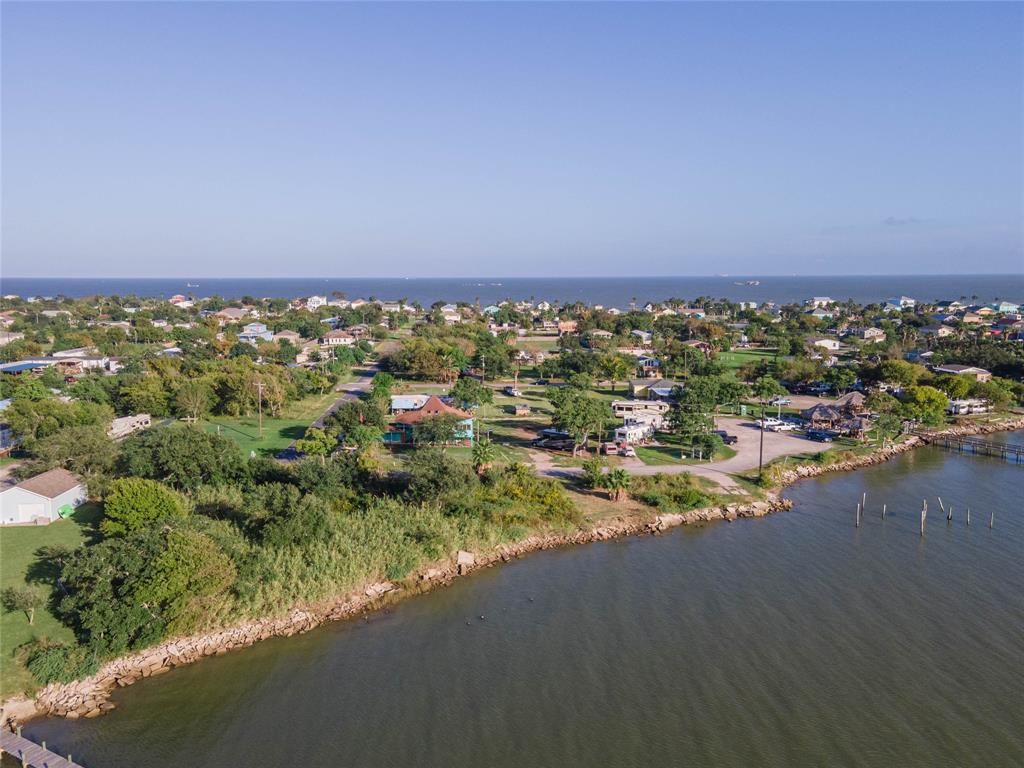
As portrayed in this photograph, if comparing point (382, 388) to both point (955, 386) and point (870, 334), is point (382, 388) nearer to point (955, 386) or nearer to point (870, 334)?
point (955, 386)

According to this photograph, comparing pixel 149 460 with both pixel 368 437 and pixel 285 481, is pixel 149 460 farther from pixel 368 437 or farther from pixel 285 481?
pixel 368 437

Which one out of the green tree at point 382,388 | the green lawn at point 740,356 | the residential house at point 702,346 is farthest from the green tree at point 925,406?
the green tree at point 382,388

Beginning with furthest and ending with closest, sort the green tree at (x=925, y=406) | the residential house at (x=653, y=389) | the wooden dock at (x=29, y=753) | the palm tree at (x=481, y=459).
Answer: the residential house at (x=653, y=389) < the green tree at (x=925, y=406) < the palm tree at (x=481, y=459) < the wooden dock at (x=29, y=753)

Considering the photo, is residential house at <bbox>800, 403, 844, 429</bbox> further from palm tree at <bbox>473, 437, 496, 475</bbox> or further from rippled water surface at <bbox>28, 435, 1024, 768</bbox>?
palm tree at <bbox>473, 437, 496, 475</bbox>

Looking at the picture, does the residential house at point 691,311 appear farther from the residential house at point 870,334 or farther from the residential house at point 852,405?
the residential house at point 852,405

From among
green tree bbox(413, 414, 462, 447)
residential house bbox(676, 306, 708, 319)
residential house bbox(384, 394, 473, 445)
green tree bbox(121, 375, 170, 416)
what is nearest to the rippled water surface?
green tree bbox(413, 414, 462, 447)

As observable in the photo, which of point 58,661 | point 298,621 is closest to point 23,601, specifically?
point 58,661
